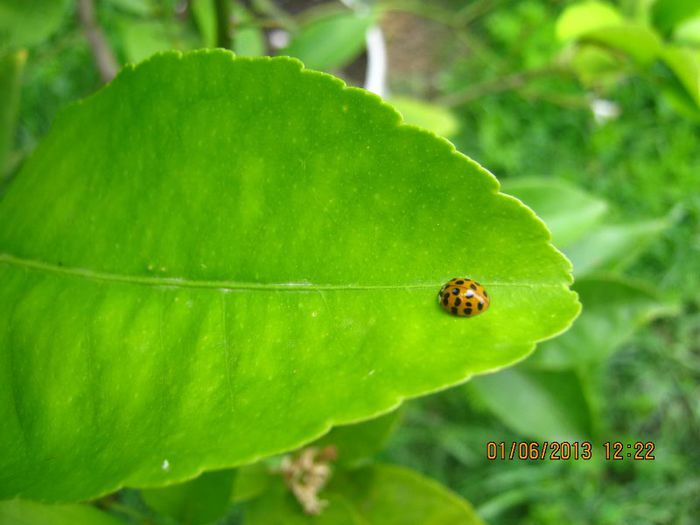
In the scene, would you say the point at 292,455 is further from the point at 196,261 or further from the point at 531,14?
the point at 531,14

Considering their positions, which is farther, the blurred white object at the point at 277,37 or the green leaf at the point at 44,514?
the blurred white object at the point at 277,37

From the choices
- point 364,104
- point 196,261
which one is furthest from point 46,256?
point 364,104

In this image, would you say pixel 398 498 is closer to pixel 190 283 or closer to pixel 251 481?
pixel 251 481

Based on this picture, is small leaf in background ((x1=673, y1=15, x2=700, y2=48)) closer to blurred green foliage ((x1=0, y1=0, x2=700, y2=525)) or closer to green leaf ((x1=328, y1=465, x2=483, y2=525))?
blurred green foliage ((x1=0, y1=0, x2=700, y2=525))

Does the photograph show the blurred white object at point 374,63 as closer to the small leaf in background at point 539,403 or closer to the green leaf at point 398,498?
the small leaf in background at point 539,403

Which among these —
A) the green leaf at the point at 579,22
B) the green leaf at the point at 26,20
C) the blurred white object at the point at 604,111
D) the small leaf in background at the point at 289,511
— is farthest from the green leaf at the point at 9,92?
the blurred white object at the point at 604,111

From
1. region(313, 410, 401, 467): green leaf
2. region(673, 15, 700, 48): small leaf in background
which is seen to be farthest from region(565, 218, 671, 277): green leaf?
region(313, 410, 401, 467): green leaf
